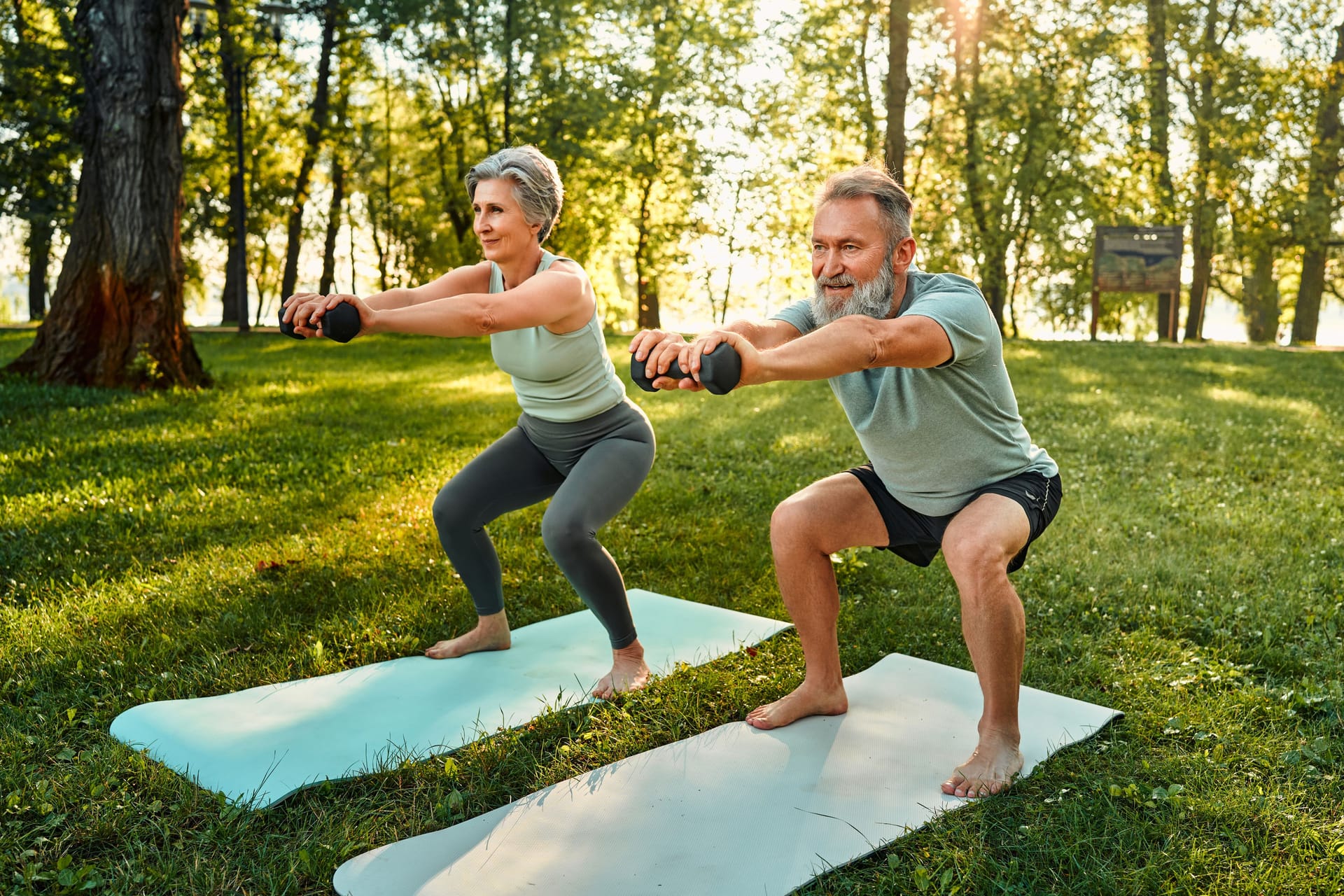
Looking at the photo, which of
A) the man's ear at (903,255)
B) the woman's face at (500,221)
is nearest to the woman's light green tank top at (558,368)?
the woman's face at (500,221)

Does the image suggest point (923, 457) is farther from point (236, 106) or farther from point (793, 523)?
point (236, 106)

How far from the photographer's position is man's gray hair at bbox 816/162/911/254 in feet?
9.80

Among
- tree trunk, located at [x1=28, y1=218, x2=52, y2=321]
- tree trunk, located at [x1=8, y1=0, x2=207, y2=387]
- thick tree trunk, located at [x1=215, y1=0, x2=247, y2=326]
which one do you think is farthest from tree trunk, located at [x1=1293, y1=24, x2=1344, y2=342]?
tree trunk, located at [x1=28, y1=218, x2=52, y2=321]

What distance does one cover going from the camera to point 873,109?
24156mm

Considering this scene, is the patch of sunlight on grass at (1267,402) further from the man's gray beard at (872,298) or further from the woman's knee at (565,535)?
the woman's knee at (565,535)

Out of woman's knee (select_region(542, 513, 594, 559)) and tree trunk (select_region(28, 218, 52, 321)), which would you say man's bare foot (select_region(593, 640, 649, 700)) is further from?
tree trunk (select_region(28, 218, 52, 321))

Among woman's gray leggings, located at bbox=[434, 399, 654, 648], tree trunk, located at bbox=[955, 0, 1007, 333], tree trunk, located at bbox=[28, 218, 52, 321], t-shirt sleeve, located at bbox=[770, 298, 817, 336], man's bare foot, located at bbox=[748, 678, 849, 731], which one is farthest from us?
tree trunk, located at bbox=[28, 218, 52, 321]

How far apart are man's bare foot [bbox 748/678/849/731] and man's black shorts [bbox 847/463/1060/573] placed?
0.53 m

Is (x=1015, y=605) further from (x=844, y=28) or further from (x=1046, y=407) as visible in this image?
(x=844, y=28)

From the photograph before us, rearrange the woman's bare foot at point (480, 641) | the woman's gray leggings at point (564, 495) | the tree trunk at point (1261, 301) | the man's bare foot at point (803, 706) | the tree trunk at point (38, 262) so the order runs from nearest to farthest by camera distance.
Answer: the man's bare foot at point (803, 706) < the woman's gray leggings at point (564, 495) < the woman's bare foot at point (480, 641) < the tree trunk at point (38, 262) < the tree trunk at point (1261, 301)

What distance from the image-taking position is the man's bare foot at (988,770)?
115 inches

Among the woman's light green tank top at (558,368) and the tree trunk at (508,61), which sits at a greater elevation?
the tree trunk at (508,61)

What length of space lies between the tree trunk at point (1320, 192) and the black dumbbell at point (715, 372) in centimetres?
2347

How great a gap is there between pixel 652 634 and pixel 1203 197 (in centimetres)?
2234
